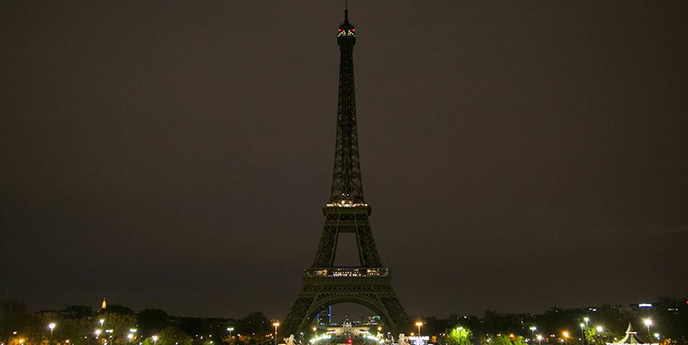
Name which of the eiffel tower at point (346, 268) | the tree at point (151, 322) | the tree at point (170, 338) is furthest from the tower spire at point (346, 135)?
the tree at point (151, 322)

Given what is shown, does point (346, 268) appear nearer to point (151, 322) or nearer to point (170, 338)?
point (170, 338)

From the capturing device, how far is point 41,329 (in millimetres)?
59906

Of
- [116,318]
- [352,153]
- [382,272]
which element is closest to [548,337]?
[382,272]

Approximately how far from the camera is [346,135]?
75.8 m

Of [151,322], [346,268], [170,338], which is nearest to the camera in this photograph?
[346,268]

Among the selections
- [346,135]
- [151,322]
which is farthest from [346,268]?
[151,322]

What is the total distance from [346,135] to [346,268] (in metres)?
18.6

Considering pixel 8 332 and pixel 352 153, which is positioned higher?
pixel 352 153

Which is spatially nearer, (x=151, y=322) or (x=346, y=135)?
(x=346, y=135)

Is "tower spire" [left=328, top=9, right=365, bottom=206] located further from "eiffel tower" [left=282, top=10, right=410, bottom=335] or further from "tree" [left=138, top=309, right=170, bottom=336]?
"tree" [left=138, top=309, right=170, bottom=336]

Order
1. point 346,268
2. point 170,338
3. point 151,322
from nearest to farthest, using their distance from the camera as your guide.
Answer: point 346,268 → point 170,338 → point 151,322

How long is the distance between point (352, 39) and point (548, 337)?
62228mm

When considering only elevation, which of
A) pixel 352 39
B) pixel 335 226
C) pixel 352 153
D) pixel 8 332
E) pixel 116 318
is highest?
pixel 352 39

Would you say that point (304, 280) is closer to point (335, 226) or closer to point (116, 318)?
point (335, 226)
